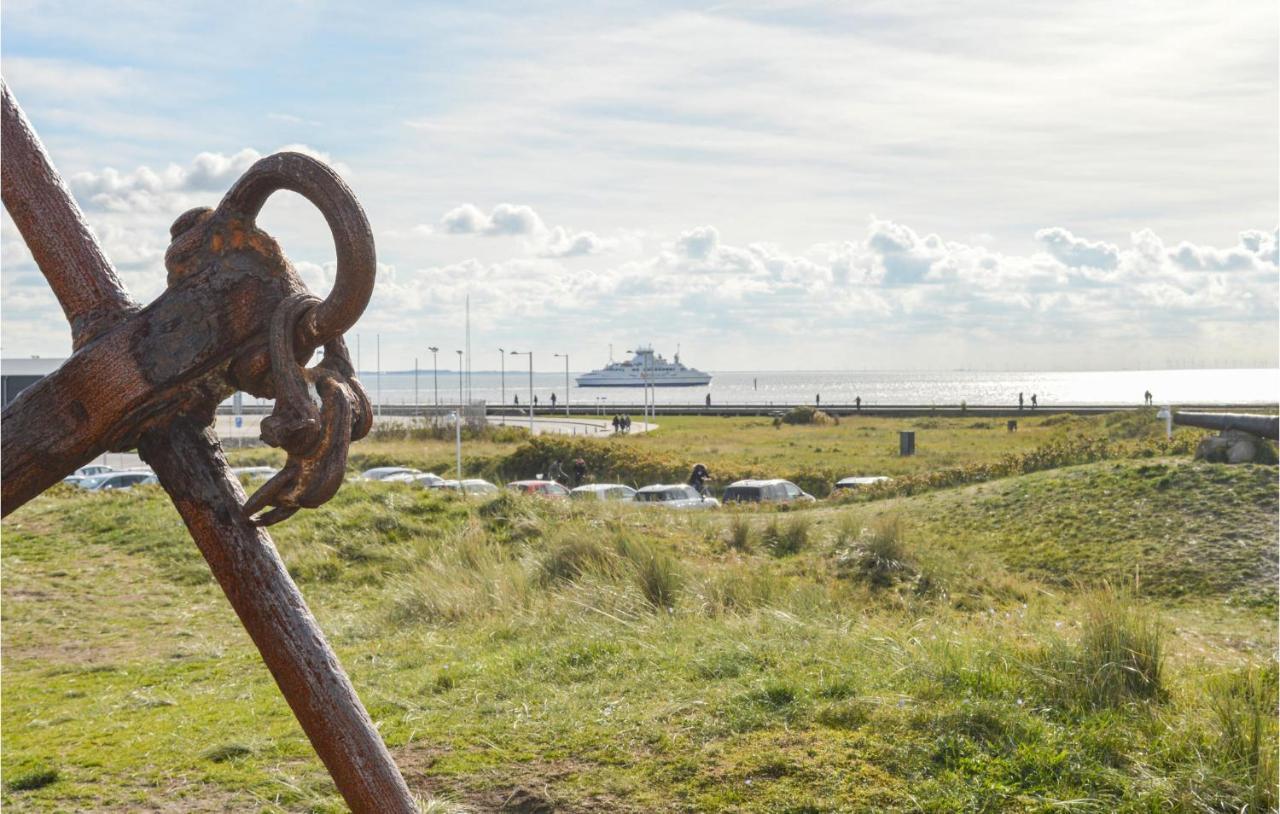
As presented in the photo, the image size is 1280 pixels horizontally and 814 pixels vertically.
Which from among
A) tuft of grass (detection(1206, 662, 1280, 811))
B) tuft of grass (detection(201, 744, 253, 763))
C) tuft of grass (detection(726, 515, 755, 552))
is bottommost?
tuft of grass (detection(201, 744, 253, 763))

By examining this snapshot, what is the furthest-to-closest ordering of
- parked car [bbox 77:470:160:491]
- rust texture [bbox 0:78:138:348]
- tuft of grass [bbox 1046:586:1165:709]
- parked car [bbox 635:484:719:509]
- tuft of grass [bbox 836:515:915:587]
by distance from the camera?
parked car [bbox 77:470:160:491] → parked car [bbox 635:484:719:509] → tuft of grass [bbox 836:515:915:587] → tuft of grass [bbox 1046:586:1165:709] → rust texture [bbox 0:78:138:348]

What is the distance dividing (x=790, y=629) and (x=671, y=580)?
1.96 metres

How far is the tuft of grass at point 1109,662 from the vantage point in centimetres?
623

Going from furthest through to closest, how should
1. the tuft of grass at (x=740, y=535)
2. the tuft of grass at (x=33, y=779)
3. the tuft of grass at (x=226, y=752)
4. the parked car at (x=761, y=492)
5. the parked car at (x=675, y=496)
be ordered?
the parked car at (x=761, y=492) < the parked car at (x=675, y=496) < the tuft of grass at (x=740, y=535) < the tuft of grass at (x=226, y=752) < the tuft of grass at (x=33, y=779)

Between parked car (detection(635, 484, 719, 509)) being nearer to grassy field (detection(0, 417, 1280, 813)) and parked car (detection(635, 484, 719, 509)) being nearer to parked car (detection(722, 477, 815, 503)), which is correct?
parked car (detection(722, 477, 815, 503))

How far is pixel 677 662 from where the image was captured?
7.36 m

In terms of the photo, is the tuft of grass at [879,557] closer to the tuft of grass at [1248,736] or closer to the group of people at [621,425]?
the tuft of grass at [1248,736]

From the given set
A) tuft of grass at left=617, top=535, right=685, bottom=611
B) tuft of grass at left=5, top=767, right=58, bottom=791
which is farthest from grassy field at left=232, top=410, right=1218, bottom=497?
tuft of grass at left=5, top=767, right=58, bottom=791

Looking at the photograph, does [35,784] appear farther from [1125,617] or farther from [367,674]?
[1125,617]

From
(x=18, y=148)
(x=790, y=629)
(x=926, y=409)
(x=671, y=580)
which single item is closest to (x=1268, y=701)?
(x=790, y=629)

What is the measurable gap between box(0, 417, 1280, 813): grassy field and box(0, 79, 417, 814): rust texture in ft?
8.93

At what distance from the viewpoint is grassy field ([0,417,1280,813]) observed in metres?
5.46

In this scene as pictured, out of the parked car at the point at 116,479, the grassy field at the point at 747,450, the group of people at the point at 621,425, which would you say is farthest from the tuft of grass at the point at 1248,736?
the group of people at the point at 621,425

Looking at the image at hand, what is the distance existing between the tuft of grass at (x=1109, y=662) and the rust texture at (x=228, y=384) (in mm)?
4851
